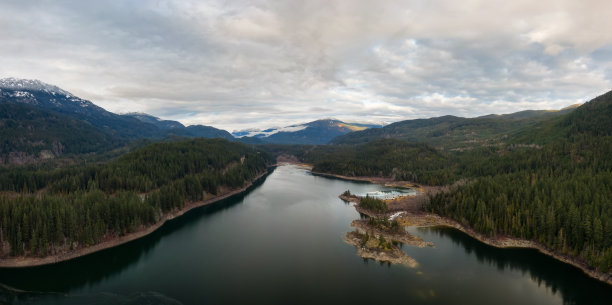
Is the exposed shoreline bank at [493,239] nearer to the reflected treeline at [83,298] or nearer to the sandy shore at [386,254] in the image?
the sandy shore at [386,254]

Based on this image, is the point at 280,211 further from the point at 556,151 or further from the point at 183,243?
the point at 556,151

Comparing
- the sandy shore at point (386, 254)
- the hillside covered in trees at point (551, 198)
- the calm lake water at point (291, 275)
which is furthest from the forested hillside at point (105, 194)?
the hillside covered in trees at point (551, 198)

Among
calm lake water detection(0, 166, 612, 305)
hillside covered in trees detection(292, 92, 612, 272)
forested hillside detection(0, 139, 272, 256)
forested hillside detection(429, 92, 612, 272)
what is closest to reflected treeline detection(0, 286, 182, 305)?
calm lake water detection(0, 166, 612, 305)

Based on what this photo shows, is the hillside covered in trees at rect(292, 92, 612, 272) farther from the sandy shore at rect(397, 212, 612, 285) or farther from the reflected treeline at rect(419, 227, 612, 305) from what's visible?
the reflected treeline at rect(419, 227, 612, 305)

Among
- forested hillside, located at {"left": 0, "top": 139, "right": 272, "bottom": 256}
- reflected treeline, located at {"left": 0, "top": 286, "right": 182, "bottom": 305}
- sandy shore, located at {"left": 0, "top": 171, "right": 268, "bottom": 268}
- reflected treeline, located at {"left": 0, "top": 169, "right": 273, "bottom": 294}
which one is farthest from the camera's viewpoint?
forested hillside, located at {"left": 0, "top": 139, "right": 272, "bottom": 256}

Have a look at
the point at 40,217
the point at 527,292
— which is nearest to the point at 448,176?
the point at 527,292

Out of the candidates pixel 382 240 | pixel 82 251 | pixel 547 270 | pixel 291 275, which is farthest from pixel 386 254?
pixel 82 251
